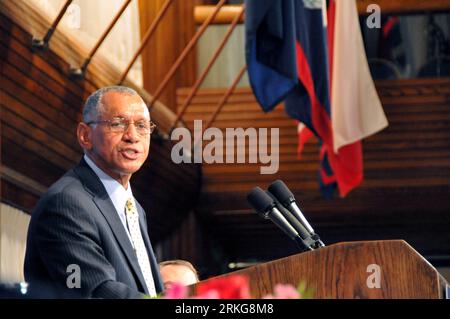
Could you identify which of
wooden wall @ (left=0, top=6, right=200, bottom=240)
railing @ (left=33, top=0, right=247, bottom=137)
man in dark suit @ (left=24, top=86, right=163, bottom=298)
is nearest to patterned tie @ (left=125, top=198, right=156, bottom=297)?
man in dark suit @ (left=24, top=86, right=163, bottom=298)

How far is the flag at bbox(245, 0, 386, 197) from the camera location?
6367mm

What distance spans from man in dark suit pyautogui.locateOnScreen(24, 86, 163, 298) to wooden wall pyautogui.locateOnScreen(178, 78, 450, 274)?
566 centimetres

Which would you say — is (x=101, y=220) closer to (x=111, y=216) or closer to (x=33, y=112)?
(x=111, y=216)

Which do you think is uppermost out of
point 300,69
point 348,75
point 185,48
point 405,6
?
point 405,6

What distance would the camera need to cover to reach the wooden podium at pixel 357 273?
2367 millimetres

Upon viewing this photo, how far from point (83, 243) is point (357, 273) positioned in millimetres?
623

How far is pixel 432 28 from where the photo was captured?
31.7 feet

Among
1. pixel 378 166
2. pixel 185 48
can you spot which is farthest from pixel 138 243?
pixel 185 48

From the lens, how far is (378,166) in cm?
870

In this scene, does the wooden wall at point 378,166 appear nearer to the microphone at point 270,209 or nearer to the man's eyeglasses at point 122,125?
the man's eyeglasses at point 122,125

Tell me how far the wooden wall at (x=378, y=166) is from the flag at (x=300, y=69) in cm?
66

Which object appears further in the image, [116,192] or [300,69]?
[300,69]

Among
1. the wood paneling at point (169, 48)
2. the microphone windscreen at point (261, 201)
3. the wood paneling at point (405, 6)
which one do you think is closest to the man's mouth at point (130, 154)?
the microphone windscreen at point (261, 201)

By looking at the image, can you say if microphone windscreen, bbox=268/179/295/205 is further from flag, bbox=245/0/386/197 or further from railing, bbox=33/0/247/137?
flag, bbox=245/0/386/197
